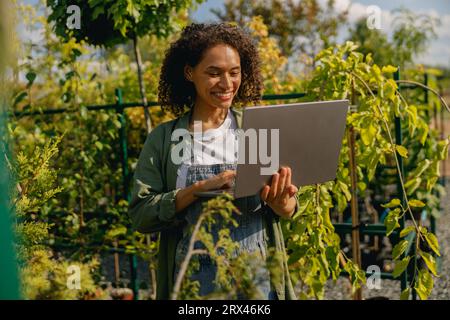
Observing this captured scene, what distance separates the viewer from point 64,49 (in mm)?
3811

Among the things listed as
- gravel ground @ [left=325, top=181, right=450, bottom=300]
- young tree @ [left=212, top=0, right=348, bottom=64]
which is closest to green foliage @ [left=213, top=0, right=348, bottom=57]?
young tree @ [left=212, top=0, right=348, bottom=64]

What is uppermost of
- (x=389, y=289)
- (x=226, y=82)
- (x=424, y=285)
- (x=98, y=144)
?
(x=226, y=82)

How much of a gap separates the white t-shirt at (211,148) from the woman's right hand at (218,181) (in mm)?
142

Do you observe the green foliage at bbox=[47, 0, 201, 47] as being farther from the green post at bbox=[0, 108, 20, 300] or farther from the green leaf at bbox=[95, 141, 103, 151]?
the green post at bbox=[0, 108, 20, 300]

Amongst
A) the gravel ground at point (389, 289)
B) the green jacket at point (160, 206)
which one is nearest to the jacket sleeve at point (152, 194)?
the green jacket at point (160, 206)

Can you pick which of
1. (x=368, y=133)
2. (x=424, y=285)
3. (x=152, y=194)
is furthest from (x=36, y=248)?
(x=424, y=285)

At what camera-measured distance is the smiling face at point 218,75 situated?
1717mm

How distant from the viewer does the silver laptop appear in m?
1.45

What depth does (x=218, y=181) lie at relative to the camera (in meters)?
1.56

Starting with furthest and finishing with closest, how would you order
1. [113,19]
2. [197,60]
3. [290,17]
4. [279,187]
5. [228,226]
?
Answer: [290,17] < [113,19] < [197,60] < [228,226] < [279,187]

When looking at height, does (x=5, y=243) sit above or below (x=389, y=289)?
above

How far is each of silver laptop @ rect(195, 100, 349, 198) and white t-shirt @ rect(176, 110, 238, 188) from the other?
17 cm

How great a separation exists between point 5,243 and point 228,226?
975 millimetres

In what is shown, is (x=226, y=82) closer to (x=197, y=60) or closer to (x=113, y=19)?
(x=197, y=60)
